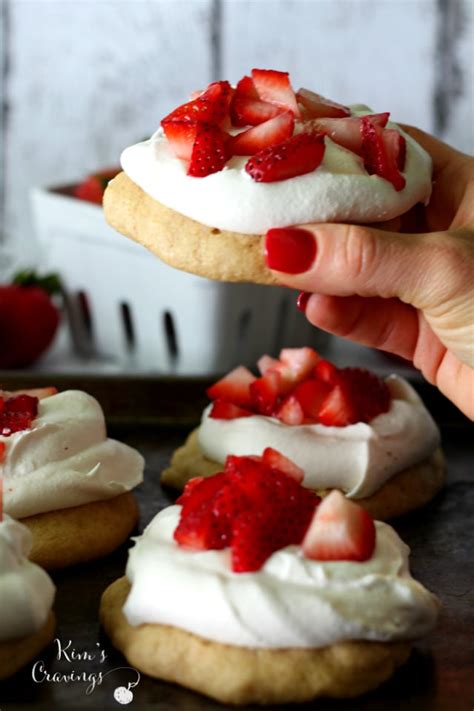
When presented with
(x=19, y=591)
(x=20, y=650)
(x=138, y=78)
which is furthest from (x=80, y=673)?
(x=138, y=78)

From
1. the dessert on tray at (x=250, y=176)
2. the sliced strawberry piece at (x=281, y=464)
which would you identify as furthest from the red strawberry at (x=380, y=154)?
the sliced strawberry piece at (x=281, y=464)

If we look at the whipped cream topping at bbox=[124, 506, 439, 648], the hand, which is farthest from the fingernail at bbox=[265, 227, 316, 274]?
the whipped cream topping at bbox=[124, 506, 439, 648]

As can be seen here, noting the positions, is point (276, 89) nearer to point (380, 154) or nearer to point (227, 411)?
point (380, 154)

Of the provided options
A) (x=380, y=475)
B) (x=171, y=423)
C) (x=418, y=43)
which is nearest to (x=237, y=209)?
(x=380, y=475)

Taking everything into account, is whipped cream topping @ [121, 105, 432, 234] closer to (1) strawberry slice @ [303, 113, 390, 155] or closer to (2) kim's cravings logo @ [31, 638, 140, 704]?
(1) strawberry slice @ [303, 113, 390, 155]

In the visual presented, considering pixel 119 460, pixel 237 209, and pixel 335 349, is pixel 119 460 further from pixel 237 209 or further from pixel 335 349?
pixel 335 349

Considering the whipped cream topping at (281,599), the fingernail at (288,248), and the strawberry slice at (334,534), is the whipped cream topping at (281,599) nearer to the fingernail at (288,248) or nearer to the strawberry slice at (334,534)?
the strawberry slice at (334,534)
